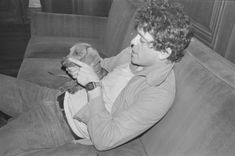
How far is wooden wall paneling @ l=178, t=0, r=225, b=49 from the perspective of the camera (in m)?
1.31

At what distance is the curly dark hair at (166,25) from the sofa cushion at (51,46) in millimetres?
1470

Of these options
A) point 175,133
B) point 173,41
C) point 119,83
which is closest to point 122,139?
point 175,133

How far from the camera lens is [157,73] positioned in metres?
1.03

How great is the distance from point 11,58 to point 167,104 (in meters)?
2.98

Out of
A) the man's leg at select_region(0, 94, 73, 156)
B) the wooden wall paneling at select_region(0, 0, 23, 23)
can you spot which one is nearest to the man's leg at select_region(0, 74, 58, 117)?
the man's leg at select_region(0, 94, 73, 156)

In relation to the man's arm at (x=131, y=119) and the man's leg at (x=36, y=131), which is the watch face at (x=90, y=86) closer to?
the man's arm at (x=131, y=119)

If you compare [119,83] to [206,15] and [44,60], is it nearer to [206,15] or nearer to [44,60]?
[206,15]

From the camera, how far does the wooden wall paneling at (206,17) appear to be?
1312 mm

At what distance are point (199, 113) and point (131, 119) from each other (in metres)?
0.25

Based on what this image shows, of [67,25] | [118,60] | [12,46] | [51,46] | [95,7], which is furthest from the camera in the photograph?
[12,46]

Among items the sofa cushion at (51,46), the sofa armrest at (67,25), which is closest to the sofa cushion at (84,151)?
the sofa cushion at (51,46)

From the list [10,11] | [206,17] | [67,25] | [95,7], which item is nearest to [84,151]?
[206,17]

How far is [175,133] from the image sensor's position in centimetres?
104

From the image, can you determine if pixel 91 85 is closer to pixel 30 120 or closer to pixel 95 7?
pixel 30 120
